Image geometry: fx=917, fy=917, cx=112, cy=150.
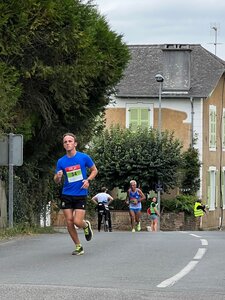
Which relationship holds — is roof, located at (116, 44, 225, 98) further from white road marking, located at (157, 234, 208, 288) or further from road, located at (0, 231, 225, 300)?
white road marking, located at (157, 234, 208, 288)

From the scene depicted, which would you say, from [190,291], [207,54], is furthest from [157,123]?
[190,291]

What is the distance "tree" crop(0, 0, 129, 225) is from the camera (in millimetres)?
19703

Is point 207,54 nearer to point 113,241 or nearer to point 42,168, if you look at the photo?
point 42,168

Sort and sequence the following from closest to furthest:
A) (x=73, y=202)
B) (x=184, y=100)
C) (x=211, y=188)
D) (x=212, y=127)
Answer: (x=73, y=202)
(x=184, y=100)
(x=212, y=127)
(x=211, y=188)

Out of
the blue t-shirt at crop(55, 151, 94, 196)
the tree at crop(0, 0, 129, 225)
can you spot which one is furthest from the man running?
the tree at crop(0, 0, 129, 225)

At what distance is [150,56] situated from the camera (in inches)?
2128

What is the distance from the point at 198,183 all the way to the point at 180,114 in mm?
3998

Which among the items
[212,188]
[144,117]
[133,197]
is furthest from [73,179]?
[212,188]

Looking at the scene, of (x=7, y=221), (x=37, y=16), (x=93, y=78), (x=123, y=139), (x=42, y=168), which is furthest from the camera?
(x=123, y=139)

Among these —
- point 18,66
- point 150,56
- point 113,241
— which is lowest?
point 113,241

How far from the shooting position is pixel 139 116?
52.2 m

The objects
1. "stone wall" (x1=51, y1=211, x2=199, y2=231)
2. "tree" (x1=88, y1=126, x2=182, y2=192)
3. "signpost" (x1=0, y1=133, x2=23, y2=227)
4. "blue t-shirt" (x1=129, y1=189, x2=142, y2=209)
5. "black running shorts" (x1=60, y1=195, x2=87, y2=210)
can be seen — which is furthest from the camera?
"stone wall" (x1=51, y1=211, x2=199, y2=231)

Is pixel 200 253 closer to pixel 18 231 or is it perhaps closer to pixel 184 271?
pixel 184 271

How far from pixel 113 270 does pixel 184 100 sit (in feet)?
128
